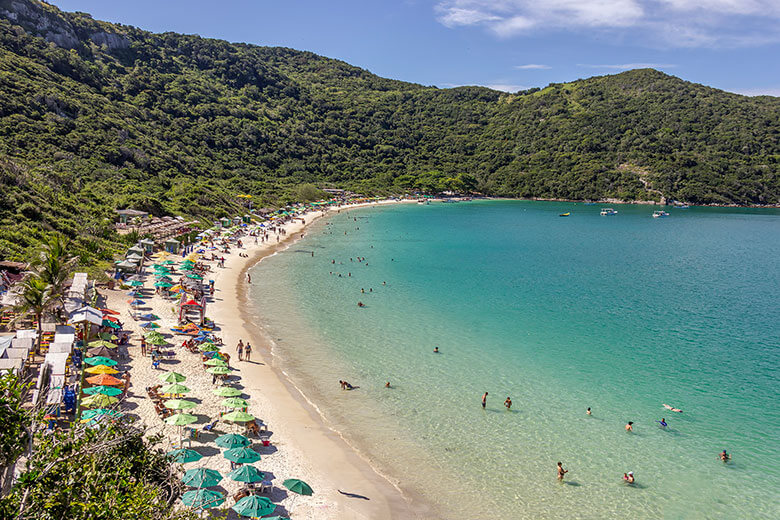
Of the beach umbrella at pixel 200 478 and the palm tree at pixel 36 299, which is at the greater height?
the palm tree at pixel 36 299

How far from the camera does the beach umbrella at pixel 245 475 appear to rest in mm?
13961

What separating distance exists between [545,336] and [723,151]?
566 feet

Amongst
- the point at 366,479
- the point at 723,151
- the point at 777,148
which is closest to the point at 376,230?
the point at 366,479

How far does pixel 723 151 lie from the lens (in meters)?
160

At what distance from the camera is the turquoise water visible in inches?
647

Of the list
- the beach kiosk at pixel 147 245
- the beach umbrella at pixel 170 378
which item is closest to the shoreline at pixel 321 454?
the beach umbrella at pixel 170 378

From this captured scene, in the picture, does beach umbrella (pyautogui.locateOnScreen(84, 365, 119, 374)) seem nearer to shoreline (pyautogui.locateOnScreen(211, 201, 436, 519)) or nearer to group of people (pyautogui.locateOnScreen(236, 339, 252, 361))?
shoreline (pyautogui.locateOnScreen(211, 201, 436, 519))

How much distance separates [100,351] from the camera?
21.4 meters

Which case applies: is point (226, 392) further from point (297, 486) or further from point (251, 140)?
point (251, 140)

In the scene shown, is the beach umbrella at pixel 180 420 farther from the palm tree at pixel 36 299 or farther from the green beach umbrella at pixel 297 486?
the palm tree at pixel 36 299

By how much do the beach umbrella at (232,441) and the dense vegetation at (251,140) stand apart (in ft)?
79.9

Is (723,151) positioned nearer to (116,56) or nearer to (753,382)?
(753,382)

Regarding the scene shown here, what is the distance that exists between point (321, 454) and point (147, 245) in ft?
114

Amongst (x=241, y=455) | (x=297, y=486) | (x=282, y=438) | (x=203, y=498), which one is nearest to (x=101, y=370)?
(x=282, y=438)
